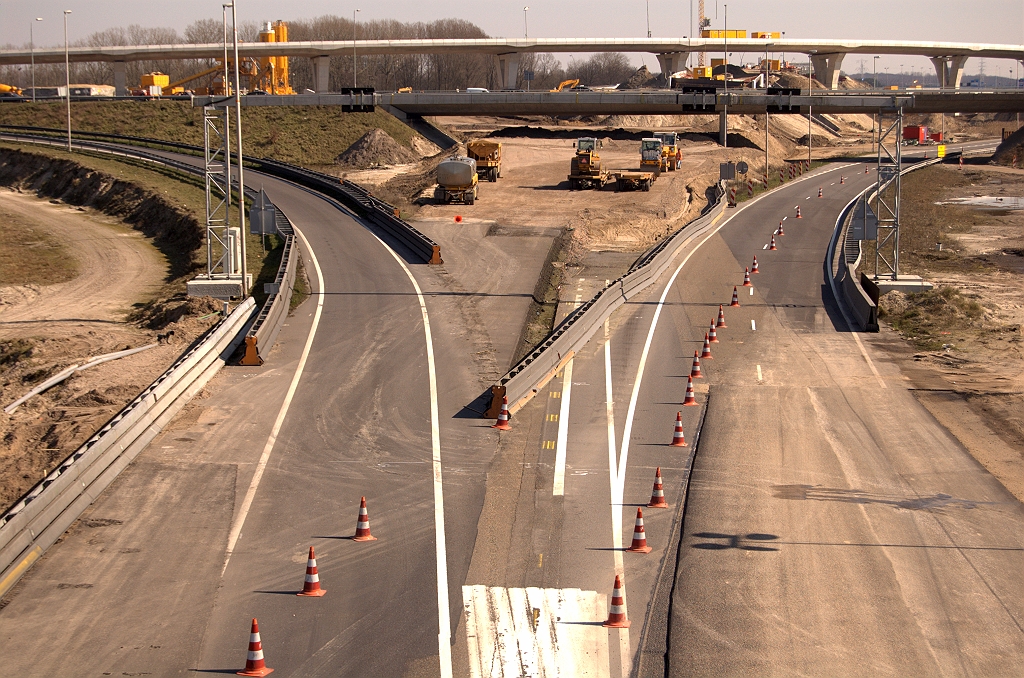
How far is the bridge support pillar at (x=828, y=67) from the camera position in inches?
5226

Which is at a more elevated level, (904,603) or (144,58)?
(144,58)

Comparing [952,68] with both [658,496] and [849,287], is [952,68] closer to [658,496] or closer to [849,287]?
[849,287]

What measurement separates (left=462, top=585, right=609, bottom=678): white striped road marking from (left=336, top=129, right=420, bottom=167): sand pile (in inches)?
2481

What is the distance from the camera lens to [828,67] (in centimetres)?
13388

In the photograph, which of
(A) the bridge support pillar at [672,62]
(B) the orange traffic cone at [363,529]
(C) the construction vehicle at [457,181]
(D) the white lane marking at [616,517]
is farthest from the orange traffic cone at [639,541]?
(A) the bridge support pillar at [672,62]

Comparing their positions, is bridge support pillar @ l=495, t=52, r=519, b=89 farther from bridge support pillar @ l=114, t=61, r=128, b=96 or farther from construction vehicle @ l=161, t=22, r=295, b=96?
bridge support pillar @ l=114, t=61, r=128, b=96

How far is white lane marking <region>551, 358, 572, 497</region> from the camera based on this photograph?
18.8 metres

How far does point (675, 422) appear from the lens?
22219 millimetres

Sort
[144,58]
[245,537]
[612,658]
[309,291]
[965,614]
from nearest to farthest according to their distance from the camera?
1. [612,658]
2. [965,614]
3. [245,537]
4. [309,291]
5. [144,58]

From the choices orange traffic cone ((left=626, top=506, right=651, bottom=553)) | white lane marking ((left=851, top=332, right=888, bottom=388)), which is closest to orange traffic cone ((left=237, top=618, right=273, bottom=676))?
orange traffic cone ((left=626, top=506, right=651, bottom=553))

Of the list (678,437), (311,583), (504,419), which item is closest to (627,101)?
(504,419)

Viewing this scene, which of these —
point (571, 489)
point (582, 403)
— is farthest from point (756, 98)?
point (571, 489)

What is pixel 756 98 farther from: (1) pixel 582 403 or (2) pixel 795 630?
(2) pixel 795 630

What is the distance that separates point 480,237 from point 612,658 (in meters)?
34.4
